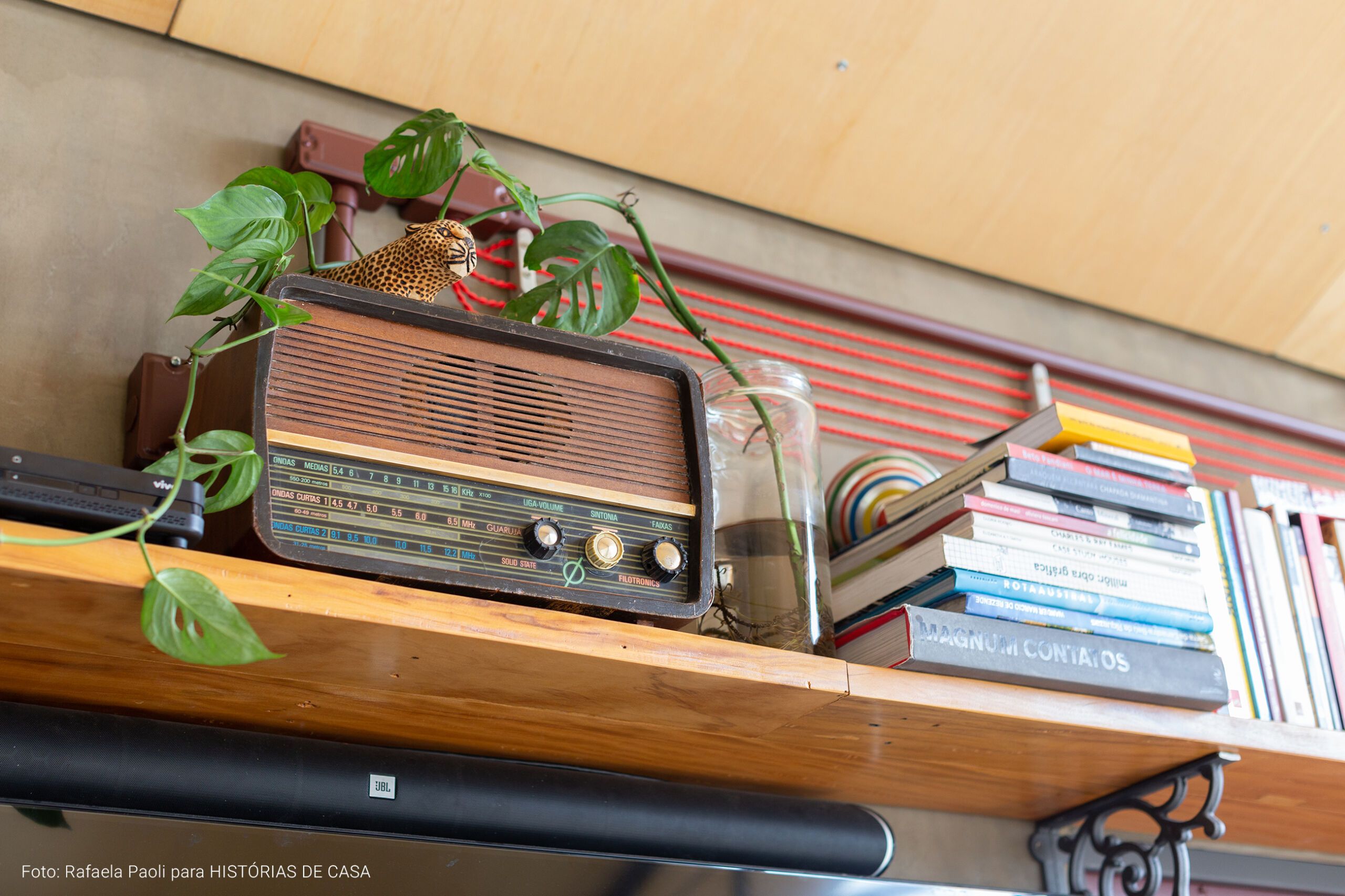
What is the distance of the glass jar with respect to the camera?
1.07m

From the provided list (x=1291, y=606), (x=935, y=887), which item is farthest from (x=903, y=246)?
(x=935, y=887)

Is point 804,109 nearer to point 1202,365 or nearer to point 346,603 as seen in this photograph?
point 1202,365

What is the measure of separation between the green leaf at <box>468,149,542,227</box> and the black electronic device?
1.28 feet

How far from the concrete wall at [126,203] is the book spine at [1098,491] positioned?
1.50 feet

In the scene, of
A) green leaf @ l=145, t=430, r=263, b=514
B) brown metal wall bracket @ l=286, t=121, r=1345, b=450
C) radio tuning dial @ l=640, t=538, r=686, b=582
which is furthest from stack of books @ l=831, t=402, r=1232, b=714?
green leaf @ l=145, t=430, r=263, b=514

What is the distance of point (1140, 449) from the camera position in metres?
1.23

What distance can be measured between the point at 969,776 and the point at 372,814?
0.62 metres

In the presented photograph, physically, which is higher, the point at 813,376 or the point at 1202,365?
the point at 1202,365

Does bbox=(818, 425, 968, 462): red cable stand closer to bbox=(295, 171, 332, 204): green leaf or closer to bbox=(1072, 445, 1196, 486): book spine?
bbox=(1072, 445, 1196, 486): book spine

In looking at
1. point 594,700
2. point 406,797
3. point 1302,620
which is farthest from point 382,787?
point 1302,620

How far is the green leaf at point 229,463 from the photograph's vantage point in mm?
777

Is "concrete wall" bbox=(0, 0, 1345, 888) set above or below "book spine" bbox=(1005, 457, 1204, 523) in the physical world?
above

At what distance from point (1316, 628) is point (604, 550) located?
0.87 meters

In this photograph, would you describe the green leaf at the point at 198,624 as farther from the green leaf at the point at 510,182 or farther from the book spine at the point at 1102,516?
the book spine at the point at 1102,516
